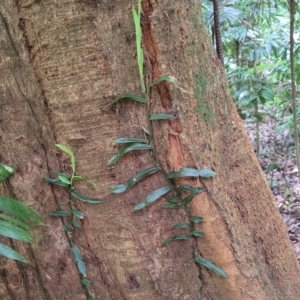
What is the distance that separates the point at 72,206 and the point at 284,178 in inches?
83.7

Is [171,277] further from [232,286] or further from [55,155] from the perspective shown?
[55,155]

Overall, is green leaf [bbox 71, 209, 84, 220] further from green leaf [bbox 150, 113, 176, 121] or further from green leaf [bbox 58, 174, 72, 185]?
green leaf [bbox 150, 113, 176, 121]

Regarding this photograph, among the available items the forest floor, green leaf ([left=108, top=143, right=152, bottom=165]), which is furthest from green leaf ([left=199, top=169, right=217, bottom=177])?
the forest floor

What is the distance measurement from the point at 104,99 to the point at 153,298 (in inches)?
16.5

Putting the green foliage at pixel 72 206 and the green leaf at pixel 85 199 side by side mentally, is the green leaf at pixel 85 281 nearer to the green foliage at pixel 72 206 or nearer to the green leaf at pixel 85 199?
the green foliage at pixel 72 206

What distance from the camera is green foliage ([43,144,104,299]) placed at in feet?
2.47

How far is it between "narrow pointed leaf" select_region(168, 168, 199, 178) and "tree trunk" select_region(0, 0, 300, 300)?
1 cm

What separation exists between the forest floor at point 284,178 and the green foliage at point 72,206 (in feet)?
4.91

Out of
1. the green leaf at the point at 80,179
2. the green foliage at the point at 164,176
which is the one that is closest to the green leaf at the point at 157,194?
the green foliage at the point at 164,176

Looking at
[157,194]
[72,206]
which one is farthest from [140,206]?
[72,206]

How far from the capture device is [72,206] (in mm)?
788

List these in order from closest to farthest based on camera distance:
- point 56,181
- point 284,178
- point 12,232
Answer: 1. point 12,232
2. point 56,181
3. point 284,178

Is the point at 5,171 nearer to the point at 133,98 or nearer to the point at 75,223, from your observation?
the point at 75,223

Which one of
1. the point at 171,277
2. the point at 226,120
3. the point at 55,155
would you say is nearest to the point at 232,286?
the point at 171,277
